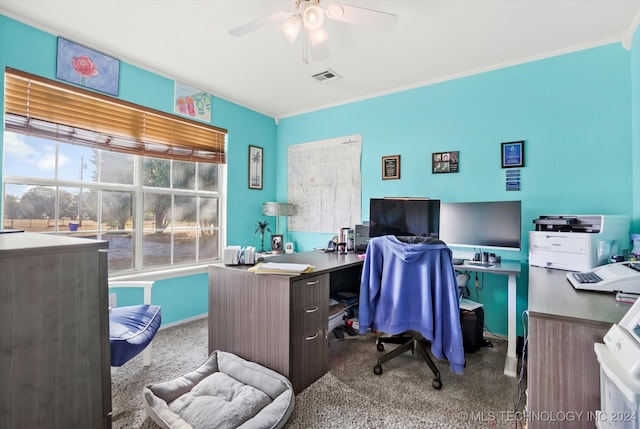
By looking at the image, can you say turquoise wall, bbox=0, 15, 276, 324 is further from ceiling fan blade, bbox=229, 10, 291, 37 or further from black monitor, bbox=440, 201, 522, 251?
black monitor, bbox=440, 201, 522, 251

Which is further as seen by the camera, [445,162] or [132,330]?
[445,162]

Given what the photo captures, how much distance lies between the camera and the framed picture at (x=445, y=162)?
2.90 meters

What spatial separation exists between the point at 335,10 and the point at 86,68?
217cm

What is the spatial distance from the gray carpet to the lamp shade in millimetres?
1768

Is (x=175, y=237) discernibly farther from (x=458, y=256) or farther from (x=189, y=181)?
(x=458, y=256)

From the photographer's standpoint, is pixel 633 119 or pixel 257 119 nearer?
pixel 633 119

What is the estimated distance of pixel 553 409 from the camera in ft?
3.23

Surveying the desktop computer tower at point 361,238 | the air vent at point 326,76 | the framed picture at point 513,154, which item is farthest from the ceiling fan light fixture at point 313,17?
the framed picture at point 513,154

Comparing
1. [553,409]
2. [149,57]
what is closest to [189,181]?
[149,57]

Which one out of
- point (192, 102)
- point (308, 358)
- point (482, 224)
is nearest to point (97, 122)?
point (192, 102)

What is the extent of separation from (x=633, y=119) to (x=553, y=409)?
242 centimetres

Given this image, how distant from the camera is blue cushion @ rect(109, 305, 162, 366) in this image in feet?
5.11

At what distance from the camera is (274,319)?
1771 mm

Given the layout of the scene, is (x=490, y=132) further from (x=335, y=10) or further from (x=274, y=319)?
(x=274, y=319)
